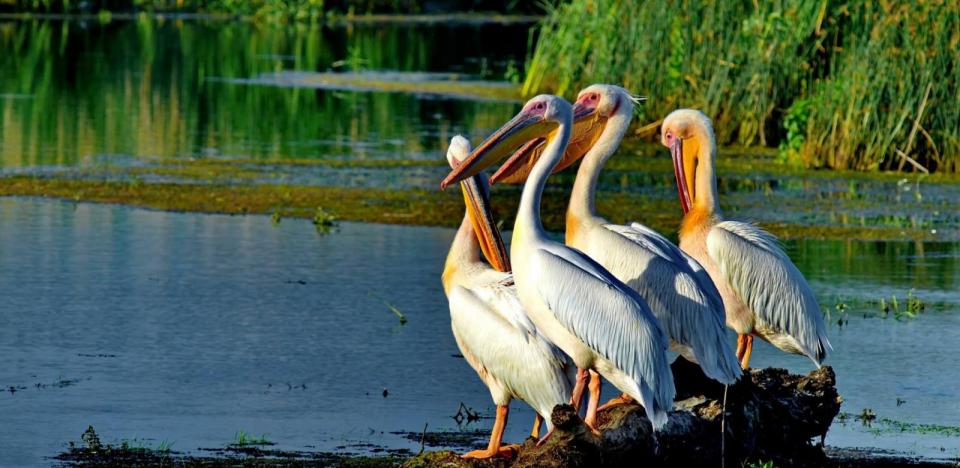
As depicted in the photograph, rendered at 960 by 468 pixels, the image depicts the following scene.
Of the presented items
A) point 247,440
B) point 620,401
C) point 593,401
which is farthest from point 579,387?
point 247,440

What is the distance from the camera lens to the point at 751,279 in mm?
7508

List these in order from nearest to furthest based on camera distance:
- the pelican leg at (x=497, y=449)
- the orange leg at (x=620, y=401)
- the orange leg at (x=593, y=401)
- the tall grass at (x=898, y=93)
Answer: the orange leg at (x=593, y=401), the pelican leg at (x=497, y=449), the orange leg at (x=620, y=401), the tall grass at (x=898, y=93)

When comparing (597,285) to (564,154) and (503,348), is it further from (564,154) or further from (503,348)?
(564,154)

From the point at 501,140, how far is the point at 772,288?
142cm

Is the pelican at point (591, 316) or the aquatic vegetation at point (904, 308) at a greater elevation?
the pelican at point (591, 316)

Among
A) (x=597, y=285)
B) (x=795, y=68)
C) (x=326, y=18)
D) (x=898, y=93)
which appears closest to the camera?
(x=597, y=285)

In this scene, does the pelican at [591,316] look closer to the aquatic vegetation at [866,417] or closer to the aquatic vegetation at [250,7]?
the aquatic vegetation at [866,417]

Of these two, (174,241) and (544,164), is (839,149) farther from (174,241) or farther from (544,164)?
(544,164)

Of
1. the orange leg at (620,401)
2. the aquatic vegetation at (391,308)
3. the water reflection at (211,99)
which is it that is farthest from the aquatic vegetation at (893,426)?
the water reflection at (211,99)

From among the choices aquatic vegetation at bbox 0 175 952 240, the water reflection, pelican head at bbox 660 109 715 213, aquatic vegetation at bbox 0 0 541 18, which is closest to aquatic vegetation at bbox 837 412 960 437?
pelican head at bbox 660 109 715 213

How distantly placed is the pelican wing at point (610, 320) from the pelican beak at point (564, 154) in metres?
1.18

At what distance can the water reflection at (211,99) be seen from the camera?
1841cm

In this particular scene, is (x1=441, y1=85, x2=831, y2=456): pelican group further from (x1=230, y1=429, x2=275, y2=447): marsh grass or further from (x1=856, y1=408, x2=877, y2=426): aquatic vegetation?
(x1=230, y1=429, x2=275, y2=447): marsh grass

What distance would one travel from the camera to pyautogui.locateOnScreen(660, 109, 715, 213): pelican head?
8195 mm
